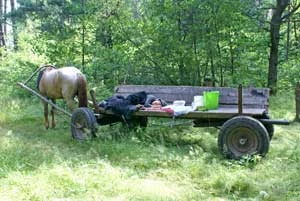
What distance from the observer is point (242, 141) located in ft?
22.1

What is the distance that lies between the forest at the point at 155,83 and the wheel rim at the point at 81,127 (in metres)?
0.21

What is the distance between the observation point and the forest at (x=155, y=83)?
5.35m

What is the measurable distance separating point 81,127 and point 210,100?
237 cm

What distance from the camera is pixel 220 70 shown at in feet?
36.0

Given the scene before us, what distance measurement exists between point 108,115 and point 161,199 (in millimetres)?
3534

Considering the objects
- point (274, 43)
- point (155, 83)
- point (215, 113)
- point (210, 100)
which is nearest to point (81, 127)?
point (210, 100)

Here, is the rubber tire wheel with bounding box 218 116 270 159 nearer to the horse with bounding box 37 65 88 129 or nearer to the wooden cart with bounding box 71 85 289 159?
the wooden cart with bounding box 71 85 289 159

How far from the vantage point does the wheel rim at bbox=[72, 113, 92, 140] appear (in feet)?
25.7

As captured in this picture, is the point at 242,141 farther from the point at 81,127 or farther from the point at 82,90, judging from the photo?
the point at 82,90

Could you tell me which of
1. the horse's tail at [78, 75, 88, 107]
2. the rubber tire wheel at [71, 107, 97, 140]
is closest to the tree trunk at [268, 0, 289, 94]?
the horse's tail at [78, 75, 88, 107]

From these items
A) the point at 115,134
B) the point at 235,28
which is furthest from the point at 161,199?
the point at 235,28

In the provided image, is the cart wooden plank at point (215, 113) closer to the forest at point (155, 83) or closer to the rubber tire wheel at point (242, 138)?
the rubber tire wheel at point (242, 138)

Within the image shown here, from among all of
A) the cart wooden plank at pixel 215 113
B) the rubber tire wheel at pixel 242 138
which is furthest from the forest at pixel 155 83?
the cart wooden plank at pixel 215 113

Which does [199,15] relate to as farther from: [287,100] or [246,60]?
[287,100]
